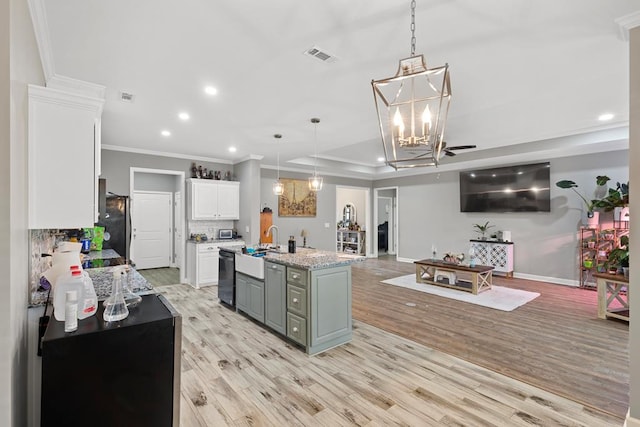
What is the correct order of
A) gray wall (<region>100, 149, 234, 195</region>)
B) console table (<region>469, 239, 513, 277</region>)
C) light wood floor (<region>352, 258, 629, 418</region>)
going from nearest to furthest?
light wood floor (<region>352, 258, 629, 418</region>)
gray wall (<region>100, 149, 234, 195</region>)
console table (<region>469, 239, 513, 277</region>)

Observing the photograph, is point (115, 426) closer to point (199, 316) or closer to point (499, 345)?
point (199, 316)

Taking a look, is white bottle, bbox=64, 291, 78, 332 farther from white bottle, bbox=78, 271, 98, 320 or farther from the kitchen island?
the kitchen island

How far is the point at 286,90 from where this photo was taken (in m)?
3.04

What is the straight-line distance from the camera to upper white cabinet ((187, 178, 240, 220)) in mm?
5891

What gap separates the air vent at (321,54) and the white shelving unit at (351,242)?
725cm

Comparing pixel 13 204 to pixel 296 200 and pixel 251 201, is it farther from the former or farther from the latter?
pixel 296 200

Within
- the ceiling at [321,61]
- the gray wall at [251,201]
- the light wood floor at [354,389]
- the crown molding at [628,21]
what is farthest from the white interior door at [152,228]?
the crown molding at [628,21]

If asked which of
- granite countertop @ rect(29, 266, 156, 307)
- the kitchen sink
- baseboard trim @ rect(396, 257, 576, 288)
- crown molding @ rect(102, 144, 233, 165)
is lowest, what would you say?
baseboard trim @ rect(396, 257, 576, 288)

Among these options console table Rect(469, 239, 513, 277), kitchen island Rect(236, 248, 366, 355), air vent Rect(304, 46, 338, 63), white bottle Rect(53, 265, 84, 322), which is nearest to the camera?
white bottle Rect(53, 265, 84, 322)

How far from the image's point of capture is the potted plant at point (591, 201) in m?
5.22

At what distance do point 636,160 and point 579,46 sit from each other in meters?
0.98

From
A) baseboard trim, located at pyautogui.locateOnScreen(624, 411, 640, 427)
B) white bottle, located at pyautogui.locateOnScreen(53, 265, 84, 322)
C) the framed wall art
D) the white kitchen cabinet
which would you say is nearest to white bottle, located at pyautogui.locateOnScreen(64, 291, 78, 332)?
white bottle, located at pyautogui.locateOnScreen(53, 265, 84, 322)

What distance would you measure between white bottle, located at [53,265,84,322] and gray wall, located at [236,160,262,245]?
449 cm

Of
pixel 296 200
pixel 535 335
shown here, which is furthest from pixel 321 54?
pixel 296 200
